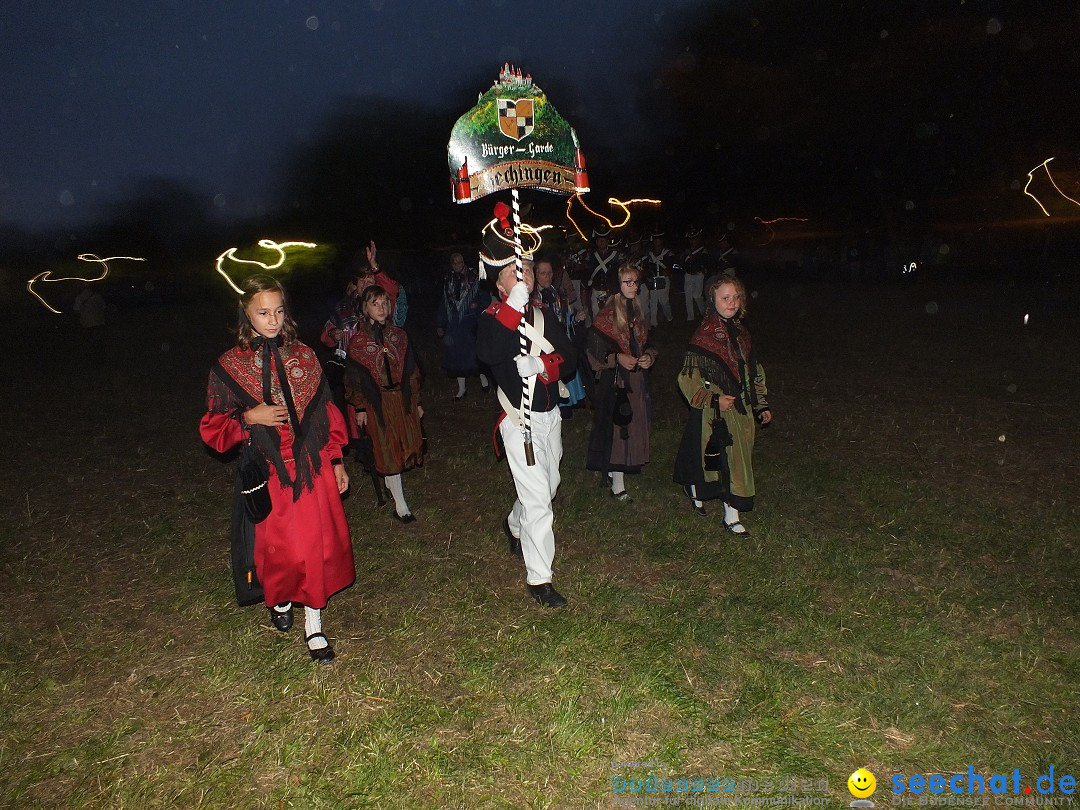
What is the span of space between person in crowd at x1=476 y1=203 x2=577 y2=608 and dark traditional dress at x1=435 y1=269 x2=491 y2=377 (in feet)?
18.3

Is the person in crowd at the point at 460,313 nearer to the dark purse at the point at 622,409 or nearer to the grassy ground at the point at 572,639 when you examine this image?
the grassy ground at the point at 572,639

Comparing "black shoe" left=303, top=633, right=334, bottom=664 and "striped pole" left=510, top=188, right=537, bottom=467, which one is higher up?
"striped pole" left=510, top=188, right=537, bottom=467

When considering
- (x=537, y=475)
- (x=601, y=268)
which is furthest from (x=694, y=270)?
(x=537, y=475)

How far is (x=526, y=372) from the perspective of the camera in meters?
4.16

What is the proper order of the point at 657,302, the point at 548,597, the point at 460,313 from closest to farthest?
the point at 548,597 < the point at 460,313 < the point at 657,302

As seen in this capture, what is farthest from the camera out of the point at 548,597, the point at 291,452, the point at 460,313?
the point at 460,313

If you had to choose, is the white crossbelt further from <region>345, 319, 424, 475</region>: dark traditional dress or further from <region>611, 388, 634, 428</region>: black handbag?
<region>611, 388, 634, 428</region>: black handbag

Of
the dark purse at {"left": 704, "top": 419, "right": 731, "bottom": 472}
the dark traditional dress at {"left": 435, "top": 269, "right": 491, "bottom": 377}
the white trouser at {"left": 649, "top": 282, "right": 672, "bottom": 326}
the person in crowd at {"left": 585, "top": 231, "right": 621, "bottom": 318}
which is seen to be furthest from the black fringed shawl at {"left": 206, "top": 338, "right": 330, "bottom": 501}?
A: the white trouser at {"left": 649, "top": 282, "right": 672, "bottom": 326}

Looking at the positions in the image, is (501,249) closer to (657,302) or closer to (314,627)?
(314,627)

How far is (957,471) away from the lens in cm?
701

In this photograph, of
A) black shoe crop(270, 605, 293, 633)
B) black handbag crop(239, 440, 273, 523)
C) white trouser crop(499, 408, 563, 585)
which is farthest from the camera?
black shoe crop(270, 605, 293, 633)

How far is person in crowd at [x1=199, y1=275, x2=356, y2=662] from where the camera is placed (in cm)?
386

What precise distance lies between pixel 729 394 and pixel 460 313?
18.5ft

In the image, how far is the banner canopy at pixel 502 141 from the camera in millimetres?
4266
